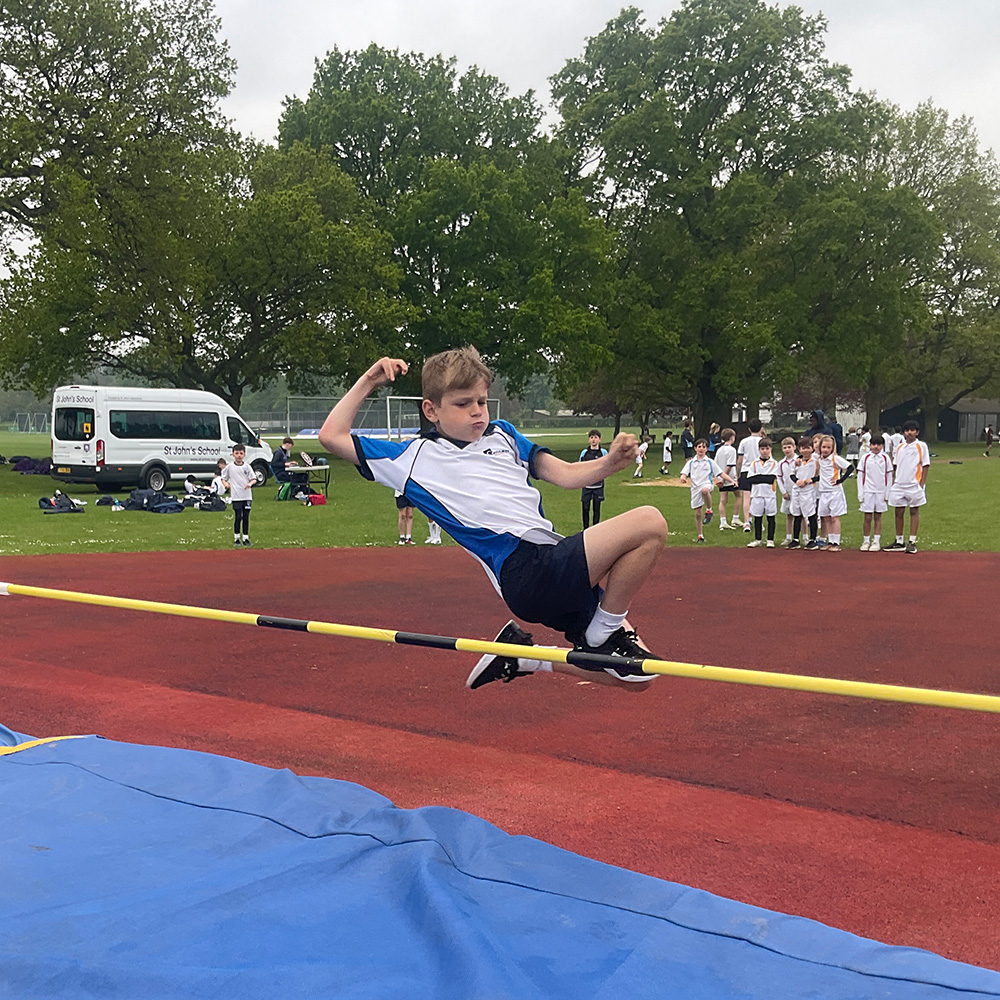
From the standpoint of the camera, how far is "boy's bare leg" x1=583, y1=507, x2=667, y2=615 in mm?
3381

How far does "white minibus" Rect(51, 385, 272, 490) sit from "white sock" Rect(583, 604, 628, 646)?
2335 centimetres

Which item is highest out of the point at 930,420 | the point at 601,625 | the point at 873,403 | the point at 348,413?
the point at 873,403

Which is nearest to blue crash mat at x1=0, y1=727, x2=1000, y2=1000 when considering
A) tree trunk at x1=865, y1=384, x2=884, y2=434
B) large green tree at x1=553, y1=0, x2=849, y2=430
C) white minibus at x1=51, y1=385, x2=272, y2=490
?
white minibus at x1=51, y1=385, x2=272, y2=490

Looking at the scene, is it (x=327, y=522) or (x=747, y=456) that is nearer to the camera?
(x=747, y=456)

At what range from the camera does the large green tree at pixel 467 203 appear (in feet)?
121

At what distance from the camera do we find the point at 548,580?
3.45 meters

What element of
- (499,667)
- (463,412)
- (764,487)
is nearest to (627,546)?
(463,412)

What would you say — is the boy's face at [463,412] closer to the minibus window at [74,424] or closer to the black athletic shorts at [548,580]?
the black athletic shorts at [548,580]

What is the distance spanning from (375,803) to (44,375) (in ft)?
98.7

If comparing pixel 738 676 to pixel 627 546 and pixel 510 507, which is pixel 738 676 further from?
pixel 510 507

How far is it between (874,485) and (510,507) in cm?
1195

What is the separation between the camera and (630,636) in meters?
3.61

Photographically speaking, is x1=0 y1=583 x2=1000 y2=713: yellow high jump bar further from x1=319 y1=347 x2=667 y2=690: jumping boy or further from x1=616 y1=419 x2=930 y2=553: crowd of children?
x1=616 y1=419 x2=930 y2=553: crowd of children

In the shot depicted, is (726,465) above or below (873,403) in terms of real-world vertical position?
below
